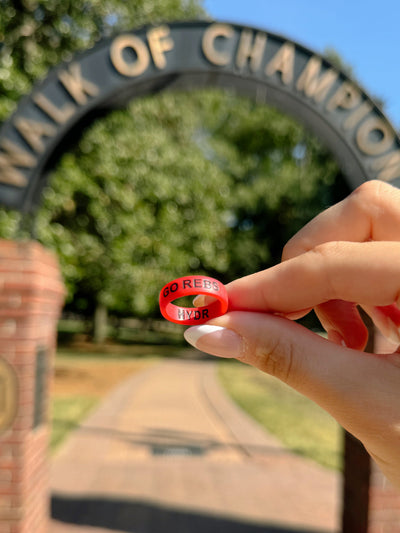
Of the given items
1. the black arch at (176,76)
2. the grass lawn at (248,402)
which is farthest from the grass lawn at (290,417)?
the black arch at (176,76)

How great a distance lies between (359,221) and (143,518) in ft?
18.8

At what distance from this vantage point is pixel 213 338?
1271 millimetres

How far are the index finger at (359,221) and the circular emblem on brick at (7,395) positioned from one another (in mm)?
2953

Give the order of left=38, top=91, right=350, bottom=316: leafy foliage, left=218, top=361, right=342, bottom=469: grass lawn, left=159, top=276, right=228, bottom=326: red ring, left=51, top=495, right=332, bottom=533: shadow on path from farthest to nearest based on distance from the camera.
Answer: left=38, top=91, right=350, bottom=316: leafy foliage → left=218, top=361, right=342, bottom=469: grass lawn → left=51, top=495, right=332, bottom=533: shadow on path → left=159, top=276, right=228, bottom=326: red ring

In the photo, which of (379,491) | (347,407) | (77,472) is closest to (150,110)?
(77,472)

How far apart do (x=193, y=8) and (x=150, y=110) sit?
3.85 metres

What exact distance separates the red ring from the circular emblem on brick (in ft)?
9.48

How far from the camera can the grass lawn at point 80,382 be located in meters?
11.4

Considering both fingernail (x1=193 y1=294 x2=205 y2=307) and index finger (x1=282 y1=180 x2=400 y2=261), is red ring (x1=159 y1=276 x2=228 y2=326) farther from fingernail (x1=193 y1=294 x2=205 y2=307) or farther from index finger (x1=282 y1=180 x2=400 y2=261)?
index finger (x1=282 y1=180 x2=400 y2=261)

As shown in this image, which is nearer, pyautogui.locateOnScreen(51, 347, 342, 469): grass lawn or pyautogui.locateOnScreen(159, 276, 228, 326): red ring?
pyautogui.locateOnScreen(159, 276, 228, 326): red ring

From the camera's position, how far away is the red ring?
116 centimetres

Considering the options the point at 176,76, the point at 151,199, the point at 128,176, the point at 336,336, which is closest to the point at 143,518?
the point at 176,76

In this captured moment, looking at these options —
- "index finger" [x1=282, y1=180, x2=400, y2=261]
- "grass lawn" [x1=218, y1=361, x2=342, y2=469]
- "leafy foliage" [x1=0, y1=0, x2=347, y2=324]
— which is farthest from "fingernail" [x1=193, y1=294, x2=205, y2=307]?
"grass lawn" [x1=218, y1=361, x2=342, y2=469]

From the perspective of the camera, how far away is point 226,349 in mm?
1293
